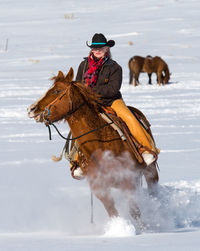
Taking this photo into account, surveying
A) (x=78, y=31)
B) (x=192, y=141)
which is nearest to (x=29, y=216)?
(x=192, y=141)

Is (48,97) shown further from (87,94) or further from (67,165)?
(67,165)

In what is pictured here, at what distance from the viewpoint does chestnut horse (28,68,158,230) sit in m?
6.08

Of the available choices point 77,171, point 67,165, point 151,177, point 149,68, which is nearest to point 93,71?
point 77,171

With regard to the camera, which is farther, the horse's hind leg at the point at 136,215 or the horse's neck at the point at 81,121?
the horse's hind leg at the point at 136,215

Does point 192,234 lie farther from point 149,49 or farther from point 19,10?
point 19,10

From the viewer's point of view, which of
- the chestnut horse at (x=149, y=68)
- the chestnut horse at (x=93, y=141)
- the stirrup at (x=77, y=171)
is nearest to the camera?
the chestnut horse at (x=93, y=141)

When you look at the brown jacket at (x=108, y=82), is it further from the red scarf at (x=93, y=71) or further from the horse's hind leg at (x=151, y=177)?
the horse's hind leg at (x=151, y=177)

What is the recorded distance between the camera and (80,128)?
6.21m

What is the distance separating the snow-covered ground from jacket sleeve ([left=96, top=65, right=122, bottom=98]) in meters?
1.10

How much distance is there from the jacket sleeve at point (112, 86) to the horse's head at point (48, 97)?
0.48 meters

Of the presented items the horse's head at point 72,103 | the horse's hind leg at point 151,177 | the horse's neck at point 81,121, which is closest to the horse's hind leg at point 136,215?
the horse's hind leg at point 151,177

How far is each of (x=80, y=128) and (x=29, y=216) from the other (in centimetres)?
151

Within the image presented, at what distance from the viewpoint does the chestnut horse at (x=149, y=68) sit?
25.3 m

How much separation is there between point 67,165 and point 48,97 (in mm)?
4374
